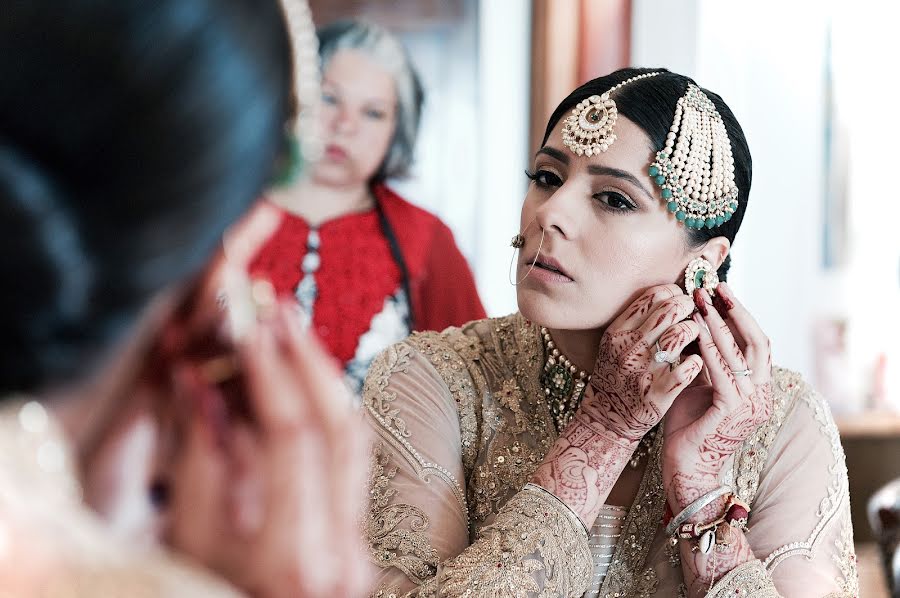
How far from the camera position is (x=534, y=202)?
173 cm

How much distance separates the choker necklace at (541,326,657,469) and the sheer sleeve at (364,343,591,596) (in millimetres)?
169

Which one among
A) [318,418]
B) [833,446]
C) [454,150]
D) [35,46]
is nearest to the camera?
[35,46]

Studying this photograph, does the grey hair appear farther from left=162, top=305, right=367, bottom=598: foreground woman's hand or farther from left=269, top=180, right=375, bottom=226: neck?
left=162, top=305, right=367, bottom=598: foreground woman's hand

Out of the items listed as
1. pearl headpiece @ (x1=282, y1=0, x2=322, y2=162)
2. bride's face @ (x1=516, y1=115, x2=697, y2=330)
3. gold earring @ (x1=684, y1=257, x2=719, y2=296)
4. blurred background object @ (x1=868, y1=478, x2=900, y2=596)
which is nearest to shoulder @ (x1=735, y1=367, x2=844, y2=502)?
gold earring @ (x1=684, y1=257, x2=719, y2=296)

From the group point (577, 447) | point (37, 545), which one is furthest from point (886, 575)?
point (37, 545)

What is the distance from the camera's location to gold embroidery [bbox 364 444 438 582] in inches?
56.2

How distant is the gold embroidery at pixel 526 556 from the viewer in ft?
4.42

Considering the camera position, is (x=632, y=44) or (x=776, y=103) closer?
(x=632, y=44)

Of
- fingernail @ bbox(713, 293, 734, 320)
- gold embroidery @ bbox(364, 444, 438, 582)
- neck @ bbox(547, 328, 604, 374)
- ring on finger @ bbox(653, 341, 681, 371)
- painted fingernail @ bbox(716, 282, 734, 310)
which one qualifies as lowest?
gold embroidery @ bbox(364, 444, 438, 582)

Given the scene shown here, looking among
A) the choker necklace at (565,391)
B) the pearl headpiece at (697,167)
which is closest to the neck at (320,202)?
the choker necklace at (565,391)

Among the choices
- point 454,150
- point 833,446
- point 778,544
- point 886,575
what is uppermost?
point 454,150

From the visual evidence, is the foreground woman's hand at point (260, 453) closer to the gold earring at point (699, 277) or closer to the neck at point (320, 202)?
the gold earring at point (699, 277)

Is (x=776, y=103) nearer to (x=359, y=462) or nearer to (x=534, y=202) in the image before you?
(x=534, y=202)

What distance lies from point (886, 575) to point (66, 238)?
2817 millimetres
